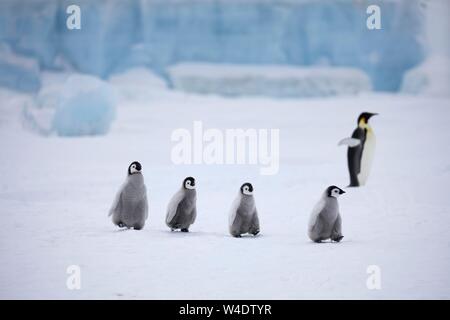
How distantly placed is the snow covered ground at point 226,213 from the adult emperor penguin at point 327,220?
69mm

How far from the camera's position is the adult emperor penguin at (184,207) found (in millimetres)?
3738

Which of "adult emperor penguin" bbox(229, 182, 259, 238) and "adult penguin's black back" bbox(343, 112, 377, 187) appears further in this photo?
"adult penguin's black back" bbox(343, 112, 377, 187)

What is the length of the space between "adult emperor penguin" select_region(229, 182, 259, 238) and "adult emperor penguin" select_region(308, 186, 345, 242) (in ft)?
1.00

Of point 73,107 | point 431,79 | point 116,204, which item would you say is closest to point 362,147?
point 431,79

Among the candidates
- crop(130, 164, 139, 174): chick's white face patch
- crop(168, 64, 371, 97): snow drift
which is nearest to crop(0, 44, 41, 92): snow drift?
crop(168, 64, 371, 97): snow drift

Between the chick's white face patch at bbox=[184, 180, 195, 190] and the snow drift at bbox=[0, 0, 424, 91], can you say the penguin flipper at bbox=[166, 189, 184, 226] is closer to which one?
the chick's white face patch at bbox=[184, 180, 195, 190]

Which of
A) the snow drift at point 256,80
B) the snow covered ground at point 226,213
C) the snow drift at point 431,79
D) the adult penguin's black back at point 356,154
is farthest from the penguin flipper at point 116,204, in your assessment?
the snow drift at point 256,80

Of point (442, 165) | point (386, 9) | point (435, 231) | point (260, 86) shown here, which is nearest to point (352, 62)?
point (260, 86)

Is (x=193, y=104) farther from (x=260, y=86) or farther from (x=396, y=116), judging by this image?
(x=396, y=116)

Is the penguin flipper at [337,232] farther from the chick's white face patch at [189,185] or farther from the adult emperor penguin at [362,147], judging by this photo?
the adult emperor penguin at [362,147]

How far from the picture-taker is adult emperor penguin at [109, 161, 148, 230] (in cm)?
378

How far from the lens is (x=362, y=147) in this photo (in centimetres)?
482

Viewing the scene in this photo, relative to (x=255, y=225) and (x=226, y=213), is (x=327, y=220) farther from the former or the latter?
(x=226, y=213)

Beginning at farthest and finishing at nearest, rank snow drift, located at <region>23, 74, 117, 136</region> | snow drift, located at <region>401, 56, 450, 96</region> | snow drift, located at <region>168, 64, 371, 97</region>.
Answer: snow drift, located at <region>168, 64, 371, 97</region>, snow drift, located at <region>23, 74, 117, 136</region>, snow drift, located at <region>401, 56, 450, 96</region>
